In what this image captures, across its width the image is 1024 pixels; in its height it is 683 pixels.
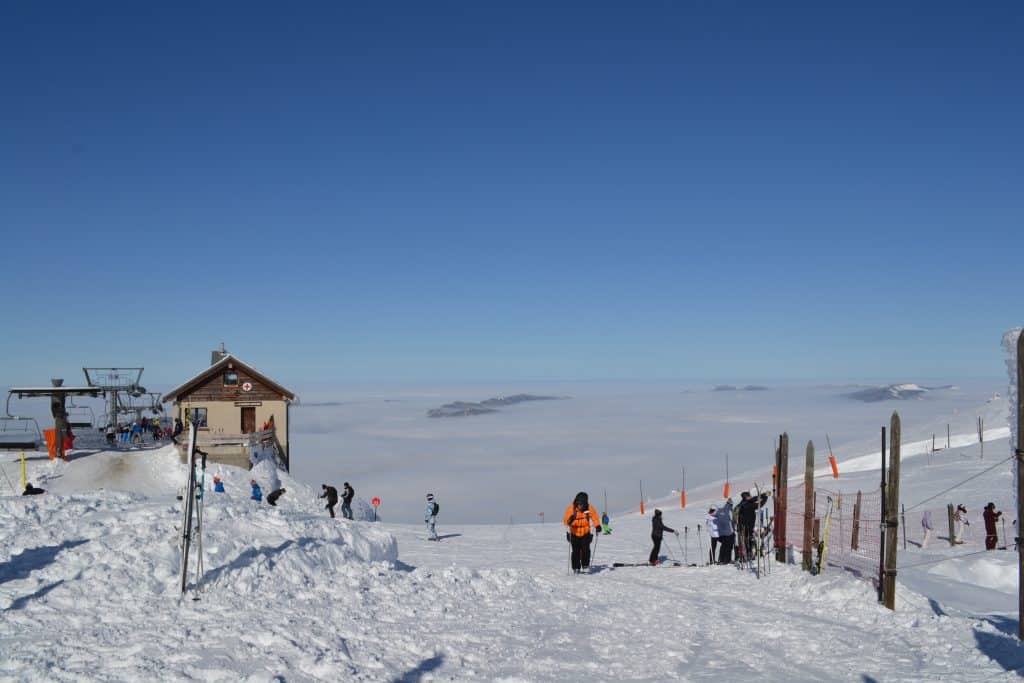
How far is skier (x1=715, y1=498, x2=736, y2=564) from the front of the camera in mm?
18234

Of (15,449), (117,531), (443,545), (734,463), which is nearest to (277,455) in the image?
(15,449)

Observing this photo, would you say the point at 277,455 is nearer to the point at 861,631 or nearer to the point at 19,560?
the point at 19,560

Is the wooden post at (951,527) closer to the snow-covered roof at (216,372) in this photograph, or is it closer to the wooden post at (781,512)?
the wooden post at (781,512)

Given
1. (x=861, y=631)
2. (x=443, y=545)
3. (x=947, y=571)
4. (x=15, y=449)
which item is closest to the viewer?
(x=861, y=631)

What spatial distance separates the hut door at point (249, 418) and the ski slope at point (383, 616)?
78.7 feet

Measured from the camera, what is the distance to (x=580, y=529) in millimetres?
16344

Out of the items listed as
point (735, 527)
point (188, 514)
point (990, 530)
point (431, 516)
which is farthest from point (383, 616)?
point (990, 530)

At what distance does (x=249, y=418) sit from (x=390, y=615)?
29471 mm

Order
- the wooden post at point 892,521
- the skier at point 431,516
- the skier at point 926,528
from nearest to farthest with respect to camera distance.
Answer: the wooden post at point 892,521, the skier at point 926,528, the skier at point 431,516

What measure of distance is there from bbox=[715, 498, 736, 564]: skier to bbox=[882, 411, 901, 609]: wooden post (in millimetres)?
4941

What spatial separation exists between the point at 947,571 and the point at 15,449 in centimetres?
3260

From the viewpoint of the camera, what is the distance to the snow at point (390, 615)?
759 cm

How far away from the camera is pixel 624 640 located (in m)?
10.2

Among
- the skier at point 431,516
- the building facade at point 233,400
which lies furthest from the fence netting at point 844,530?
the building facade at point 233,400
